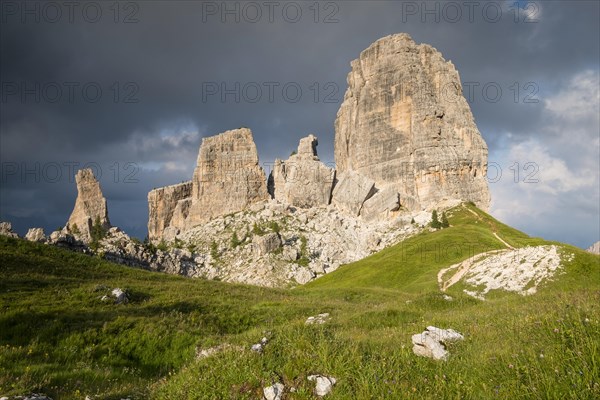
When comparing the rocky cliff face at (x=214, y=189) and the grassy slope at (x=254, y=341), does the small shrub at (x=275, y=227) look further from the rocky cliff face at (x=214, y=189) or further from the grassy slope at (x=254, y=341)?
the grassy slope at (x=254, y=341)

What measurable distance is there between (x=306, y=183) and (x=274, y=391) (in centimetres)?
16477

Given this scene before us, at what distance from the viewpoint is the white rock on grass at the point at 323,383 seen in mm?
6977

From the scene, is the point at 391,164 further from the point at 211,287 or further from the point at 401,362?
the point at 401,362

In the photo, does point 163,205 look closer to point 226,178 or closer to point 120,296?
point 226,178

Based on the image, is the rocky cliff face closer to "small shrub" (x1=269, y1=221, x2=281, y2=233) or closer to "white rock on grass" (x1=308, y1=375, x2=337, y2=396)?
"small shrub" (x1=269, y1=221, x2=281, y2=233)

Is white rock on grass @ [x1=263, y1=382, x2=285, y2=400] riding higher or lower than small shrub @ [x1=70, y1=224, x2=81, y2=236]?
lower

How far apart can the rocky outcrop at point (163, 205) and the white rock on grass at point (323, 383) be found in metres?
193

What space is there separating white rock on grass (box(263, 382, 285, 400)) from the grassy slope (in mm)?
266

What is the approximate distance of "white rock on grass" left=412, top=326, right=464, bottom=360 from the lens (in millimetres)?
8961

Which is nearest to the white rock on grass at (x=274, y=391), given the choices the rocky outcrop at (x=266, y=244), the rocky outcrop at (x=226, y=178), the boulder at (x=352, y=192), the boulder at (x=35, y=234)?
the rocky outcrop at (x=266, y=244)

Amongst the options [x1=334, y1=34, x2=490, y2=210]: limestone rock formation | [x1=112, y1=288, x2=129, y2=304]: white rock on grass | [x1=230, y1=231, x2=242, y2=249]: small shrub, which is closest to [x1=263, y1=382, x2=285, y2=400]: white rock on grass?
[x1=112, y1=288, x2=129, y2=304]: white rock on grass

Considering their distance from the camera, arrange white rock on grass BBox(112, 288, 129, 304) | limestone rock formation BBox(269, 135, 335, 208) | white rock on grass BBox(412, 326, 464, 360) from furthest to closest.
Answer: limestone rock formation BBox(269, 135, 335, 208), white rock on grass BBox(112, 288, 129, 304), white rock on grass BBox(412, 326, 464, 360)

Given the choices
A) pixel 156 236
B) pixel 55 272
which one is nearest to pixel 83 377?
pixel 55 272

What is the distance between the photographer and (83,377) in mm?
10148
